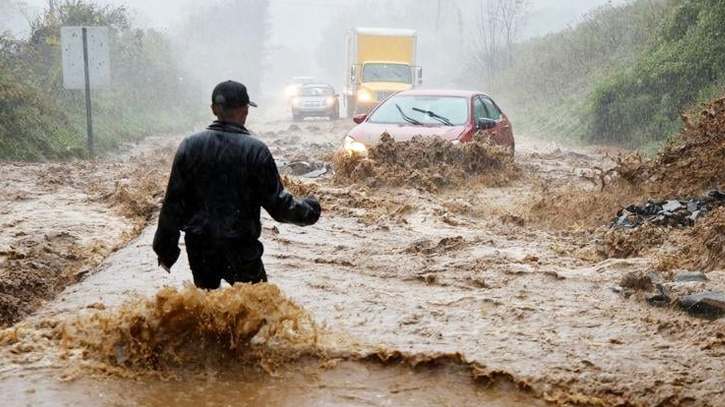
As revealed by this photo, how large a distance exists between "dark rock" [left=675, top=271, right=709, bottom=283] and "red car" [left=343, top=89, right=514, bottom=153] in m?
5.91

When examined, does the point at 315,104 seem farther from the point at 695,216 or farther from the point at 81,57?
the point at 695,216

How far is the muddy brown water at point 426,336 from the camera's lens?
4.39m

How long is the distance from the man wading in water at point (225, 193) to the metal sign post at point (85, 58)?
45.1ft

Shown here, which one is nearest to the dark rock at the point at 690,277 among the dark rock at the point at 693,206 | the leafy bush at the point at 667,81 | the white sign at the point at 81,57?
the dark rock at the point at 693,206

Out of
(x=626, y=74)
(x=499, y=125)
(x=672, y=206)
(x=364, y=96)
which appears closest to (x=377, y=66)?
(x=364, y=96)

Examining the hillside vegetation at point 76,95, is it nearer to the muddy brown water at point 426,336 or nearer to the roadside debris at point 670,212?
the muddy brown water at point 426,336

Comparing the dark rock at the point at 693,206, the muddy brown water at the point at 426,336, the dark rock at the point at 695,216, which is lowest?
the muddy brown water at the point at 426,336

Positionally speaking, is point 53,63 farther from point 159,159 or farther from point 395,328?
point 395,328

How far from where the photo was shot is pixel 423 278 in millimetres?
7102

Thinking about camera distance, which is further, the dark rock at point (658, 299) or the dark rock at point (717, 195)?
the dark rock at point (717, 195)

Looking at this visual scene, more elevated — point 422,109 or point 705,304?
point 422,109

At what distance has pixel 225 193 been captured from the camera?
410 cm

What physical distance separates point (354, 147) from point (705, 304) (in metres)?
7.12

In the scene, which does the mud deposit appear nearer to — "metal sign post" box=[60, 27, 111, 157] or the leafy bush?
"metal sign post" box=[60, 27, 111, 157]
